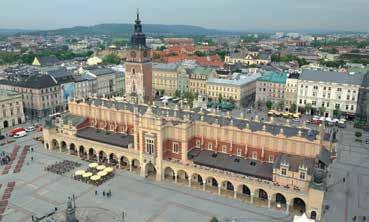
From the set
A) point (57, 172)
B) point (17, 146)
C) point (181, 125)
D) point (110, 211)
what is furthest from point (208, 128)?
point (17, 146)

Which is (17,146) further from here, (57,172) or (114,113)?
(114,113)

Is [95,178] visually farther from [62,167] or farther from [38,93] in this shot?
[38,93]

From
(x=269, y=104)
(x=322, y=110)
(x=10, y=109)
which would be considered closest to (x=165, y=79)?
(x=269, y=104)

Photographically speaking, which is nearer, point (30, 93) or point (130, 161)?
point (130, 161)

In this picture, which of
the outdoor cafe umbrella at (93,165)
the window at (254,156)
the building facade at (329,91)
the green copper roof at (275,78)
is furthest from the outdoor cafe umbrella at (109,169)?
the green copper roof at (275,78)

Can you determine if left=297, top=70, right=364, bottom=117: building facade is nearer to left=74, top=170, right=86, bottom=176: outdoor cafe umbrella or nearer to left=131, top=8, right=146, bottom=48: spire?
left=131, top=8, right=146, bottom=48: spire

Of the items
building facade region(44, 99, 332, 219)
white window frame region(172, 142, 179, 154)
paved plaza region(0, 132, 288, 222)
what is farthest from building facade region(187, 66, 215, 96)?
paved plaza region(0, 132, 288, 222)

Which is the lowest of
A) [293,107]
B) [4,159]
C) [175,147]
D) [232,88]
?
[4,159]
